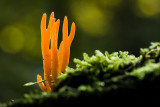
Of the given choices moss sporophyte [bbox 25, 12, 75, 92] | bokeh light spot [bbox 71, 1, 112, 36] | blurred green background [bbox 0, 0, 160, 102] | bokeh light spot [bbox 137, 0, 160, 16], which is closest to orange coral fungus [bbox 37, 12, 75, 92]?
moss sporophyte [bbox 25, 12, 75, 92]

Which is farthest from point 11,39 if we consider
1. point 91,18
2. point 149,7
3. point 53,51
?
point 53,51

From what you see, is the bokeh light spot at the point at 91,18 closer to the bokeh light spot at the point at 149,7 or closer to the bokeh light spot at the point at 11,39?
the bokeh light spot at the point at 149,7

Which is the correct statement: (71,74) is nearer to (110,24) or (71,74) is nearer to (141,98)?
(141,98)

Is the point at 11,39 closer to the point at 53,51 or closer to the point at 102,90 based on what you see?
the point at 53,51

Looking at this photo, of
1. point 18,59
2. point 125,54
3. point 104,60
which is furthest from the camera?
point 18,59

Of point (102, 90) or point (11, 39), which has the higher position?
point (11, 39)

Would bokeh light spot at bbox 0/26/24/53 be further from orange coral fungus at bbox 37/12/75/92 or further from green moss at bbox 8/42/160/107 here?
green moss at bbox 8/42/160/107

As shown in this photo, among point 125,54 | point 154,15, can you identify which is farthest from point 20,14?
point 125,54

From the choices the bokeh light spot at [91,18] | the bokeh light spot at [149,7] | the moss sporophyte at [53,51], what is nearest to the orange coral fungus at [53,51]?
the moss sporophyte at [53,51]
